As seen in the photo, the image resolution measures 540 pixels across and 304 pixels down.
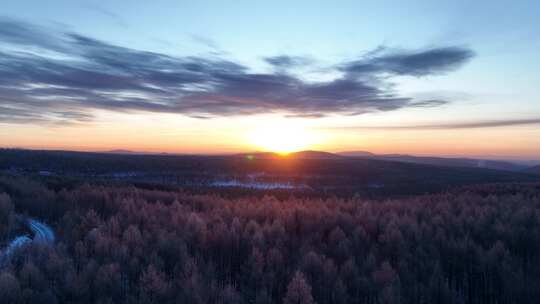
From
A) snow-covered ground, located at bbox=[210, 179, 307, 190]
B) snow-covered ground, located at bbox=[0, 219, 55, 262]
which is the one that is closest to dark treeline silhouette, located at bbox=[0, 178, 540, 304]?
snow-covered ground, located at bbox=[0, 219, 55, 262]

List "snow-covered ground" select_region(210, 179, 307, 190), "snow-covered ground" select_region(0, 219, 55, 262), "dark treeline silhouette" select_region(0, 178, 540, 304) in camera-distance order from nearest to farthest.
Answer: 1. "dark treeline silhouette" select_region(0, 178, 540, 304)
2. "snow-covered ground" select_region(0, 219, 55, 262)
3. "snow-covered ground" select_region(210, 179, 307, 190)

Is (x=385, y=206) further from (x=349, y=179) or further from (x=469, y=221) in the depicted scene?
(x=349, y=179)

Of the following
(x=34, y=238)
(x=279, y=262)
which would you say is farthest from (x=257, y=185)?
(x=279, y=262)

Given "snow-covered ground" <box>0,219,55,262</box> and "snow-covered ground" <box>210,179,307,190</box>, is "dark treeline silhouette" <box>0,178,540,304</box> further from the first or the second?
"snow-covered ground" <box>210,179,307,190</box>

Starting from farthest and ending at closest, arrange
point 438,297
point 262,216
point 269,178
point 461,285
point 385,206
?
point 269,178 → point 385,206 → point 262,216 → point 461,285 → point 438,297

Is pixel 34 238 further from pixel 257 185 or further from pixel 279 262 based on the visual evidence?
pixel 257 185

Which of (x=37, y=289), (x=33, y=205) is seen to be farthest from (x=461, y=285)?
(x=33, y=205)
